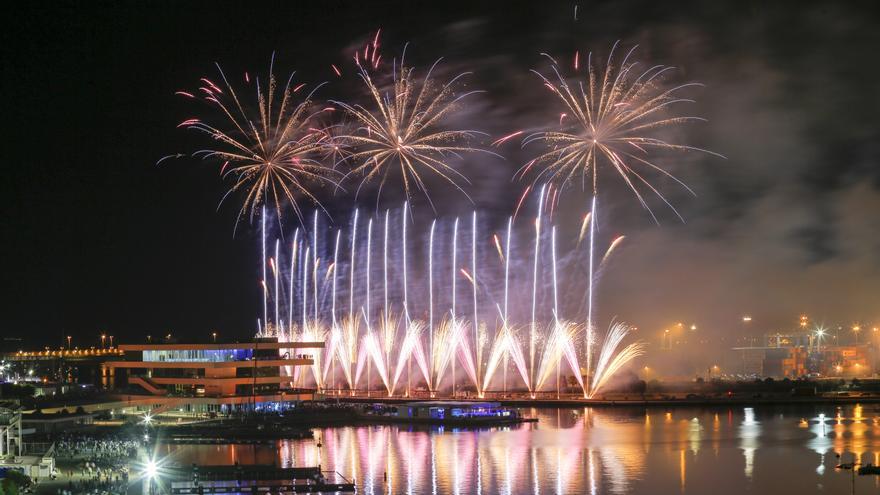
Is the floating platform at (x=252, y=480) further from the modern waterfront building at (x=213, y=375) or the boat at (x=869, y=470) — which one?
the modern waterfront building at (x=213, y=375)

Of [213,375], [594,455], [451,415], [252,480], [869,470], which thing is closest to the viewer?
[252,480]

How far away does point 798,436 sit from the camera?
156 feet

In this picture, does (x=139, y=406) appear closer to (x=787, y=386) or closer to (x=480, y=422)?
(x=480, y=422)

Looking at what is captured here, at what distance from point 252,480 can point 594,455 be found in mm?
Answer: 14921

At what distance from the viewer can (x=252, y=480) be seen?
3189 cm

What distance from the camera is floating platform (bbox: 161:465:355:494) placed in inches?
1188

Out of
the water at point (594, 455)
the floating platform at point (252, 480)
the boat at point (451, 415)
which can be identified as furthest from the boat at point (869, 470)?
the boat at point (451, 415)

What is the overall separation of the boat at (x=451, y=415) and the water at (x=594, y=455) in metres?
2.09

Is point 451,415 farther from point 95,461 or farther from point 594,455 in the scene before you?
point 95,461

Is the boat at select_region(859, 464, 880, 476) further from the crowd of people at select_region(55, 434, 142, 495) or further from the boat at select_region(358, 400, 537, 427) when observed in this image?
the crowd of people at select_region(55, 434, 142, 495)

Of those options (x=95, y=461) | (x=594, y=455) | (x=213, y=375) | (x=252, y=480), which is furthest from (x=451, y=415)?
(x=95, y=461)

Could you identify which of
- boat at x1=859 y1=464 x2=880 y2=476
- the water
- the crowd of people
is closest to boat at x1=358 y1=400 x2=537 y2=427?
the water

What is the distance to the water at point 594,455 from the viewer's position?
1307 inches

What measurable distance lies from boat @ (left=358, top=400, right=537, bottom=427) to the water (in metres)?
2.09
